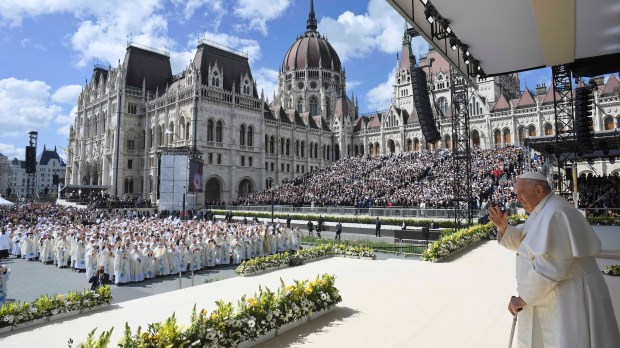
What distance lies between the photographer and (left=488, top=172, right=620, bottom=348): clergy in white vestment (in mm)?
3043

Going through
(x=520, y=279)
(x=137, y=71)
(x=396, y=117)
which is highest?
(x=137, y=71)

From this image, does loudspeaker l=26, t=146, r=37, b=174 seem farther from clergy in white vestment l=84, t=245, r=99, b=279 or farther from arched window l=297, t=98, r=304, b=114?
arched window l=297, t=98, r=304, b=114

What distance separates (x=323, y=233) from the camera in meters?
30.0

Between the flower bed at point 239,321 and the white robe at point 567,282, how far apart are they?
4520 millimetres

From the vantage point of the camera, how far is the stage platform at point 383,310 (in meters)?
6.61

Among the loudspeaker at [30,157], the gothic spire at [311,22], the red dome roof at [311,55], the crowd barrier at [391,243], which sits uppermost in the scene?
the gothic spire at [311,22]

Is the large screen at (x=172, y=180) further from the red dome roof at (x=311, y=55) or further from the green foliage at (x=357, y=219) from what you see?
the red dome roof at (x=311, y=55)

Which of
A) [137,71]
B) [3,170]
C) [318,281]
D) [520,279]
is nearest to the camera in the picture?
[520,279]

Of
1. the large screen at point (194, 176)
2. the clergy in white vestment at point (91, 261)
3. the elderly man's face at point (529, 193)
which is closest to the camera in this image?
the elderly man's face at point (529, 193)

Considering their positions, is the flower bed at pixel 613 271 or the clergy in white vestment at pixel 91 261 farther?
the clergy in white vestment at pixel 91 261

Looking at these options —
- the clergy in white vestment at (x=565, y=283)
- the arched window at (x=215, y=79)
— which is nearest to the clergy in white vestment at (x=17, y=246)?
the clergy in white vestment at (x=565, y=283)

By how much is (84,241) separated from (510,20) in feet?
58.3

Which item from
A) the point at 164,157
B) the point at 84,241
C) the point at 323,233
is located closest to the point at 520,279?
the point at 84,241

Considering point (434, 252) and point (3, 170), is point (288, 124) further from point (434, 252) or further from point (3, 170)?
point (3, 170)
